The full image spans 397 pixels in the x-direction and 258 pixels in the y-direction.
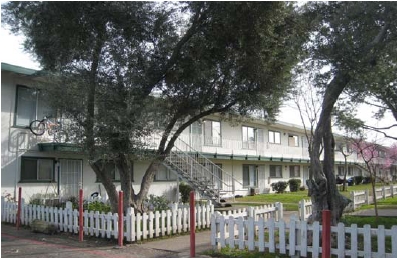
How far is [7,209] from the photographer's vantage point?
13.9m

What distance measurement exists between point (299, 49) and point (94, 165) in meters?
6.51

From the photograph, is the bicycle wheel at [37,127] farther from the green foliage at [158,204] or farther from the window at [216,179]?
the window at [216,179]

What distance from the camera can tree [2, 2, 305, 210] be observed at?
10.2 m

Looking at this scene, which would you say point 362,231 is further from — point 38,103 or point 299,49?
point 38,103

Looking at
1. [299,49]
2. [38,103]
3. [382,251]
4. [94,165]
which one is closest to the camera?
[382,251]

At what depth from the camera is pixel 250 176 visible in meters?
31.7

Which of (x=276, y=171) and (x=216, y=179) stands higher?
(x=276, y=171)

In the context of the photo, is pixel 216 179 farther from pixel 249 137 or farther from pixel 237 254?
pixel 237 254

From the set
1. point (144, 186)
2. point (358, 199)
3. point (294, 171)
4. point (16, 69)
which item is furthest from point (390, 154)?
point (16, 69)

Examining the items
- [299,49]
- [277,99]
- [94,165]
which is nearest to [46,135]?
[94,165]

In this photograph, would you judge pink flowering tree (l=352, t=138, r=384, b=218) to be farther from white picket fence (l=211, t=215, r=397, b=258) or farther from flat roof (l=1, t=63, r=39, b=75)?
flat roof (l=1, t=63, r=39, b=75)

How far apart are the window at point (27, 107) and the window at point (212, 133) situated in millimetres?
11516

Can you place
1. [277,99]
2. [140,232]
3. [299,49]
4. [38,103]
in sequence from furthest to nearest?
[38,103] < [277,99] < [140,232] < [299,49]

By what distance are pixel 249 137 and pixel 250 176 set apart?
3.04 metres
